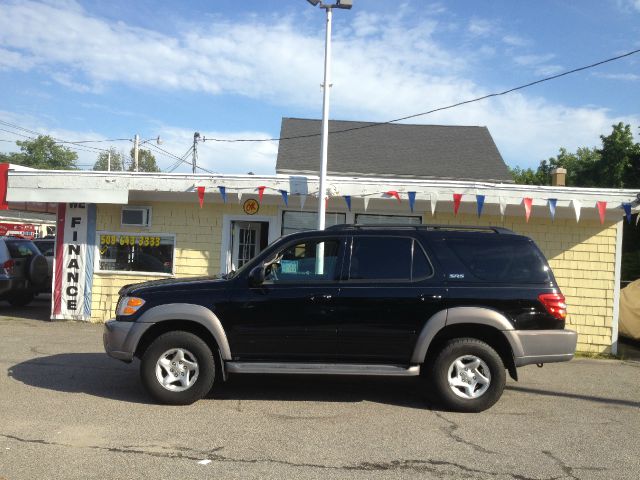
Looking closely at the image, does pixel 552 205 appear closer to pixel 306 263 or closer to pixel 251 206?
pixel 251 206

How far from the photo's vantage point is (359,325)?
6.13 meters

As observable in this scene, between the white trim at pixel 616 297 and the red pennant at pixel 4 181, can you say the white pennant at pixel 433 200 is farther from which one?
the red pennant at pixel 4 181

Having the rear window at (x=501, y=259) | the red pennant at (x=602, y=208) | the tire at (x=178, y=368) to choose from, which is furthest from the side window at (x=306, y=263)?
the red pennant at (x=602, y=208)

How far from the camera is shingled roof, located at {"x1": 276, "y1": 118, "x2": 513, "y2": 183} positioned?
19.0 m

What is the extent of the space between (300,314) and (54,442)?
257 centimetres

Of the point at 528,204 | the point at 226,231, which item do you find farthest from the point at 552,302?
the point at 226,231

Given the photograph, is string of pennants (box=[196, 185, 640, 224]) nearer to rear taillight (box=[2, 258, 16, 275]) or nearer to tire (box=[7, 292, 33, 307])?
rear taillight (box=[2, 258, 16, 275])

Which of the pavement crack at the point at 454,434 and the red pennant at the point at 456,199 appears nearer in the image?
the pavement crack at the point at 454,434

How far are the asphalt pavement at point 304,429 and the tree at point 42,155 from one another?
81.8 m

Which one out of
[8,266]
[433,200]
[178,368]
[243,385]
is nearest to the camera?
[178,368]

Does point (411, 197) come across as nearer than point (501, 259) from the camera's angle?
No

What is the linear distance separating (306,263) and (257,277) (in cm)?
60

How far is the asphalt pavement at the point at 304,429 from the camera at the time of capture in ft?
14.8

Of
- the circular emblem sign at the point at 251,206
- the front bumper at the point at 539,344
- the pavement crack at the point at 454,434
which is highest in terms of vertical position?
the circular emblem sign at the point at 251,206
